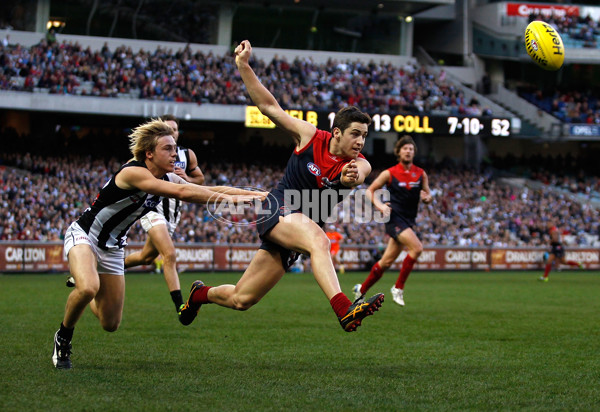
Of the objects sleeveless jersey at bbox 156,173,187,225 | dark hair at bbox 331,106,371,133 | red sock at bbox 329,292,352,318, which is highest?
dark hair at bbox 331,106,371,133

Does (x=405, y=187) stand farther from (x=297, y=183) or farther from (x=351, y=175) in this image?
(x=351, y=175)

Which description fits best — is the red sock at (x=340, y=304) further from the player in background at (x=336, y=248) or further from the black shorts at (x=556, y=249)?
the black shorts at (x=556, y=249)

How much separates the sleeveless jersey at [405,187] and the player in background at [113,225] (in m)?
6.93

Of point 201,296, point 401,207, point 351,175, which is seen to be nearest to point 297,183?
point 351,175

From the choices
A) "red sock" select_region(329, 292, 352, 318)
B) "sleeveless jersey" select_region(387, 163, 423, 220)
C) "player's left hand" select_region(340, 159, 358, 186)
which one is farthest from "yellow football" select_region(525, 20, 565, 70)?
"red sock" select_region(329, 292, 352, 318)

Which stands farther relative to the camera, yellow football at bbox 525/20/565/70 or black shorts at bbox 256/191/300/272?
yellow football at bbox 525/20/565/70

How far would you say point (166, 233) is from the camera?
1059 cm

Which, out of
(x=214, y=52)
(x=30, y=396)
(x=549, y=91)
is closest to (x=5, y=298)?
(x=30, y=396)

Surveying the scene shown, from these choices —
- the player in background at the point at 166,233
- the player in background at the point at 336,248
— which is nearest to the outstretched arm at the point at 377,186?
the player in background at the point at 166,233

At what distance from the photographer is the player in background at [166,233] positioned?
1012 centimetres

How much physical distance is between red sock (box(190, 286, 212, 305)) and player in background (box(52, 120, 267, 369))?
0.76m

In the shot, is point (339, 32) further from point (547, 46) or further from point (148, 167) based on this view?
point (148, 167)

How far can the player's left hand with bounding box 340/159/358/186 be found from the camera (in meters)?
6.89

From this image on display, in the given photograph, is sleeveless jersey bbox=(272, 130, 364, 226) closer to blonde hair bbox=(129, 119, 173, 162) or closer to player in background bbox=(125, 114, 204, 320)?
blonde hair bbox=(129, 119, 173, 162)
